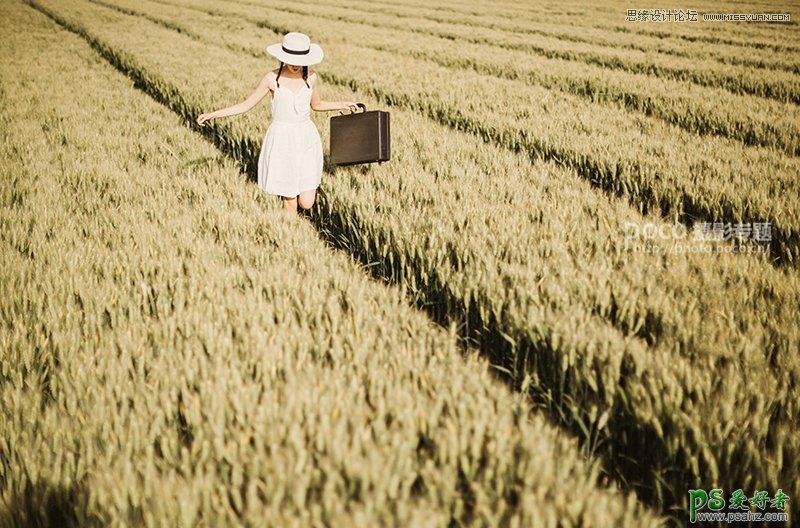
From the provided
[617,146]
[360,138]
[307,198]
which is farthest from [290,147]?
[617,146]

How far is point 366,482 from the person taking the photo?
3.41 feet

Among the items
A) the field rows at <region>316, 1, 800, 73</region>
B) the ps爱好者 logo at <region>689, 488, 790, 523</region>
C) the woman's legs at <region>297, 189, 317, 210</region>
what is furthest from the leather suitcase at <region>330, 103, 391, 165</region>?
the field rows at <region>316, 1, 800, 73</region>

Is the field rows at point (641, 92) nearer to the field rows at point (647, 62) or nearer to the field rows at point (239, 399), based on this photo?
the field rows at point (647, 62)

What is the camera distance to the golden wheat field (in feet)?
3.68

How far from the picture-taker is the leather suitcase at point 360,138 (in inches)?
144

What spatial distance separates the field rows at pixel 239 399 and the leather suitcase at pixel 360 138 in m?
1.18

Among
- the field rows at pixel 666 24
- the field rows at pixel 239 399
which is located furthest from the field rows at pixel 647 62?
the field rows at pixel 239 399

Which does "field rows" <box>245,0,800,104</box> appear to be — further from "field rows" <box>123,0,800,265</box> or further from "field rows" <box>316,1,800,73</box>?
"field rows" <box>123,0,800,265</box>

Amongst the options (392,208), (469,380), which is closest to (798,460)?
(469,380)

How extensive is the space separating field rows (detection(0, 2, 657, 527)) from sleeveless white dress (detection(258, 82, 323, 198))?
28.9 inches

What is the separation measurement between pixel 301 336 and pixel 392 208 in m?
1.61

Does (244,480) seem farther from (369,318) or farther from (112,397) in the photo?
(369,318)

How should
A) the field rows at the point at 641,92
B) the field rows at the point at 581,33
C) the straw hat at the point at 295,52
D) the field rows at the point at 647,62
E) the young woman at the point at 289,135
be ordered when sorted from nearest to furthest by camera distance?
the straw hat at the point at 295,52 < the young woman at the point at 289,135 < the field rows at the point at 641,92 < the field rows at the point at 647,62 < the field rows at the point at 581,33

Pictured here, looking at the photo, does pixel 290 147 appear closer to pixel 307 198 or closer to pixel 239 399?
pixel 307 198
